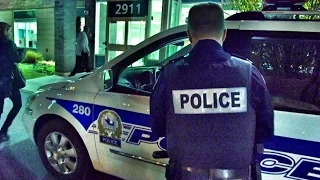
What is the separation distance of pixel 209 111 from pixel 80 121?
1.76m

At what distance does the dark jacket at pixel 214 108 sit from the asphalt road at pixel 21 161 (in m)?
1.99

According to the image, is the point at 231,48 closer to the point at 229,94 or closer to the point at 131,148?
the point at 229,94

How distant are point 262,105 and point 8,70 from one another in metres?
3.66

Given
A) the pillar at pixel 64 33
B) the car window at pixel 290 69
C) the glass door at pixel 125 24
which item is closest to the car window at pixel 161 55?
the car window at pixel 290 69

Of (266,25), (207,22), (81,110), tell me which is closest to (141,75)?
(81,110)

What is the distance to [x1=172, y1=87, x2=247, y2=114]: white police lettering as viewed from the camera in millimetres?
1563

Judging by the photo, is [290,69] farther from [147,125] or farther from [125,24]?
[125,24]

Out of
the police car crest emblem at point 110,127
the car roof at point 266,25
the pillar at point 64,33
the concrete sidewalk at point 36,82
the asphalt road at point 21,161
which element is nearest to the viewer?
the car roof at point 266,25

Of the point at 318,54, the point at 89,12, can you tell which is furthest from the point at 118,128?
the point at 89,12

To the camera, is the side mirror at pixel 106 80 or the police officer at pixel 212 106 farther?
the side mirror at pixel 106 80

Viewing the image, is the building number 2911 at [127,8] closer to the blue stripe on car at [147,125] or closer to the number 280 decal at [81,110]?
the blue stripe on car at [147,125]

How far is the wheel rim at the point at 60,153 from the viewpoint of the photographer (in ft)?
10.8

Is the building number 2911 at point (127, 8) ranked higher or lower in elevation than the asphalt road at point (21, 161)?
higher

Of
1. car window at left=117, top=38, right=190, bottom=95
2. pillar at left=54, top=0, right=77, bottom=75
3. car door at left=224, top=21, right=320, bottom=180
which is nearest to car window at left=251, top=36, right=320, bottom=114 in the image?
car door at left=224, top=21, right=320, bottom=180
